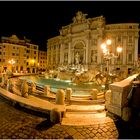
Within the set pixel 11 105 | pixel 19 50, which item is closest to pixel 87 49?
pixel 19 50

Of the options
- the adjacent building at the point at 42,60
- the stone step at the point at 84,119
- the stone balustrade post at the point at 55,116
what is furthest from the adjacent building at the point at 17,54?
the stone balustrade post at the point at 55,116

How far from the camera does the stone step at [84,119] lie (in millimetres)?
6918

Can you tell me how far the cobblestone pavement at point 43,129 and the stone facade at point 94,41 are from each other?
1345 inches

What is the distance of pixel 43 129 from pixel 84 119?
2.15 metres

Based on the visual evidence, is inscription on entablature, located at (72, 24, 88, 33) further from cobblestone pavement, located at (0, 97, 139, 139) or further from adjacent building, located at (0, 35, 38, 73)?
cobblestone pavement, located at (0, 97, 139, 139)

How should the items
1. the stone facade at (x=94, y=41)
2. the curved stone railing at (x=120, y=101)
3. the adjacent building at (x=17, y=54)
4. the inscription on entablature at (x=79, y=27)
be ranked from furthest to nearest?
the adjacent building at (x=17, y=54) → the inscription on entablature at (x=79, y=27) → the stone facade at (x=94, y=41) → the curved stone railing at (x=120, y=101)

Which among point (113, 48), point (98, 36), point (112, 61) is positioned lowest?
point (112, 61)

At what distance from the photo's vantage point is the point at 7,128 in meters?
6.24

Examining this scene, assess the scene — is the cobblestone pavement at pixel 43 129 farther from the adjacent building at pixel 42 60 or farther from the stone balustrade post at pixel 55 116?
the adjacent building at pixel 42 60

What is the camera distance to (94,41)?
43.9 metres

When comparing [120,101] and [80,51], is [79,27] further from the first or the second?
[120,101]

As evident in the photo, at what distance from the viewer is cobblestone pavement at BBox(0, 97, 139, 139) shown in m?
5.71

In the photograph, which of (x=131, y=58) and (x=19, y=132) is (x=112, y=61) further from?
(x=19, y=132)

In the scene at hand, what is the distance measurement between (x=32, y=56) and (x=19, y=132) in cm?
6001
